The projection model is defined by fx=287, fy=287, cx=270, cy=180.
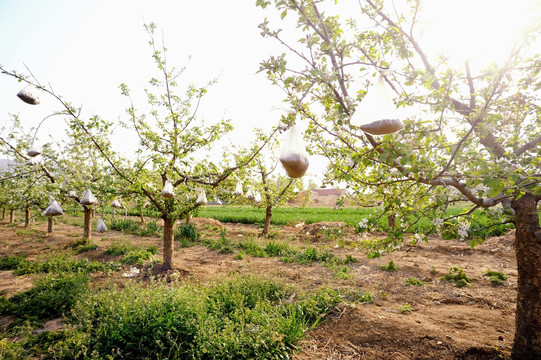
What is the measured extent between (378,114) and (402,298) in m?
4.32

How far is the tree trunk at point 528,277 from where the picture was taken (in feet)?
8.69

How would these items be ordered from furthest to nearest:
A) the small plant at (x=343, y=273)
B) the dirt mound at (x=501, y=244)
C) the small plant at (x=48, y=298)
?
1. the dirt mound at (x=501, y=244)
2. the small plant at (x=343, y=273)
3. the small plant at (x=48, y=298)

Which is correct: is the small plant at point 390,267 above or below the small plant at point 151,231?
below

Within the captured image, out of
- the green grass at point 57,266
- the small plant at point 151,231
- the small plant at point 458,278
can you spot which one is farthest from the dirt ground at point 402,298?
the small plant at point 151,231

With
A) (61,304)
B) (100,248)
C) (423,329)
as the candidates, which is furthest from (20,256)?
(423,329)

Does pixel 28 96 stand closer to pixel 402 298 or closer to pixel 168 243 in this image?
pixel 168 243

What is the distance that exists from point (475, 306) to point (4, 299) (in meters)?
8.08

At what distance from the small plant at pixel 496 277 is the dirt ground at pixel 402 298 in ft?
0.26

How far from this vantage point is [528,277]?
8.88 feet

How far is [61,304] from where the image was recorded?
4.93m

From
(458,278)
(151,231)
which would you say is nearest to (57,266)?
(151,231)

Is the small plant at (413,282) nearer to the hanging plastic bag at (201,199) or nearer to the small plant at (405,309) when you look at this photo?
the small plant at (405,309)

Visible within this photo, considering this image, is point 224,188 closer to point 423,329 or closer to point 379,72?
point 423,329

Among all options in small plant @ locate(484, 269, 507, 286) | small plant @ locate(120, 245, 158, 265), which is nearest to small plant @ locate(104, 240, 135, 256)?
small plant @ locate(120, 245, 158, 265)
